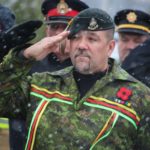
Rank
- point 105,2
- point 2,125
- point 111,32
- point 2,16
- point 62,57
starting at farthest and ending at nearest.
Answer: point 105,2 → point 2,125 → point 2,16 → point 62,57 → point 111,32

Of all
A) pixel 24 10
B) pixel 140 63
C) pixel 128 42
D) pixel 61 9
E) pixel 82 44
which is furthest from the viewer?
pixel 24 10

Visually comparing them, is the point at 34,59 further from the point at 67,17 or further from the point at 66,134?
the point at 67,17

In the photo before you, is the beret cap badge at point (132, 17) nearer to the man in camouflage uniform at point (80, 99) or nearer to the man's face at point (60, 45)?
the man's face at point (60, 45)

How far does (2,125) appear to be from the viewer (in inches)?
373

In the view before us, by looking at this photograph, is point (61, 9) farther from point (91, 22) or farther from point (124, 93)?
point (124, 93)

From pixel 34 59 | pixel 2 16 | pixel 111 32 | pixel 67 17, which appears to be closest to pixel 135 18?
pixel 67 17

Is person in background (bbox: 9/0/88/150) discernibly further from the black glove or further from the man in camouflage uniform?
the black glove

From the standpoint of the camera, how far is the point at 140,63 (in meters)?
5.78

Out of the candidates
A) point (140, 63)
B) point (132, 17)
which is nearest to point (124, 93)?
point (140, 63)

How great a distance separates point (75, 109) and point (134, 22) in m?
2.54

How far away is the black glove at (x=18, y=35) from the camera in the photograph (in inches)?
180

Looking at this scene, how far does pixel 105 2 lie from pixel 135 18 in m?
7.01

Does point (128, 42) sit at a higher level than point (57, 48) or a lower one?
lower

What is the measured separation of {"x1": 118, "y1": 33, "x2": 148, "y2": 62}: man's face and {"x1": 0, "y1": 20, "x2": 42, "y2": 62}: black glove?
2.26m
